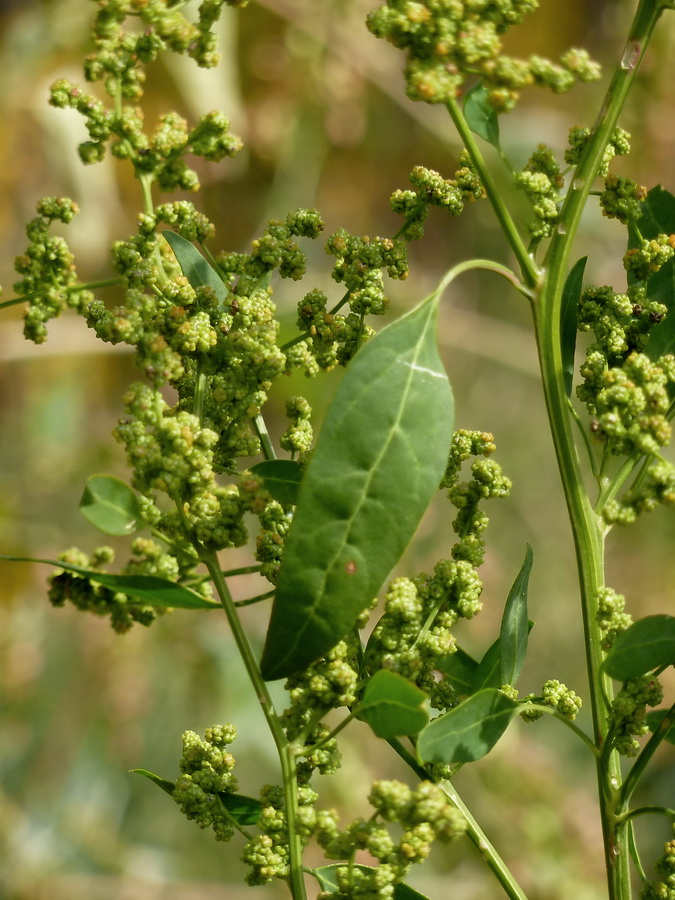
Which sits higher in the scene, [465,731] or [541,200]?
[541,200]

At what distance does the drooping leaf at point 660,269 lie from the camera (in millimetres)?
997

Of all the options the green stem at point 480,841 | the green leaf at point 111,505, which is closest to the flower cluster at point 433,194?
the green leaf at point 111,505

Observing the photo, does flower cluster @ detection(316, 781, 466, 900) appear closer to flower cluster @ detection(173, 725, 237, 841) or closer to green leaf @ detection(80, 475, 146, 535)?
flower cluster @ detection(173, 725, 237, 841)

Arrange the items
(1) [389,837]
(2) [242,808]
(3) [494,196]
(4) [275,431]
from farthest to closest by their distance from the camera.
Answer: (4) [275,431], (2) [242,808], (3) [494,196], (1) [389,837]

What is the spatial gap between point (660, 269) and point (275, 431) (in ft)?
11.0

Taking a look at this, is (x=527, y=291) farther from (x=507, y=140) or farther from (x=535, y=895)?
(x=507, y=140)

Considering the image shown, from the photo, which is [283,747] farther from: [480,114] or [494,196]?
[480,114]

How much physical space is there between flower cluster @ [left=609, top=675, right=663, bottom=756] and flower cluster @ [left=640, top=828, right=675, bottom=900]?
10 cm

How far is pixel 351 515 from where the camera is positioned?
81cm

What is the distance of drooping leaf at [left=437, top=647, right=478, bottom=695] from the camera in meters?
1.05

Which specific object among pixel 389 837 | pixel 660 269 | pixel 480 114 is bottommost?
pixel 389 837

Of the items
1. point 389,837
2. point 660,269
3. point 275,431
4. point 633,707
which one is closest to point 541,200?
point 660,269

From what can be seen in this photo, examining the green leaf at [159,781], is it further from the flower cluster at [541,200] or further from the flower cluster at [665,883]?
the flower cluster at [541,200]

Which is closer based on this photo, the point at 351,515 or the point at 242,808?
the point at 351,515
